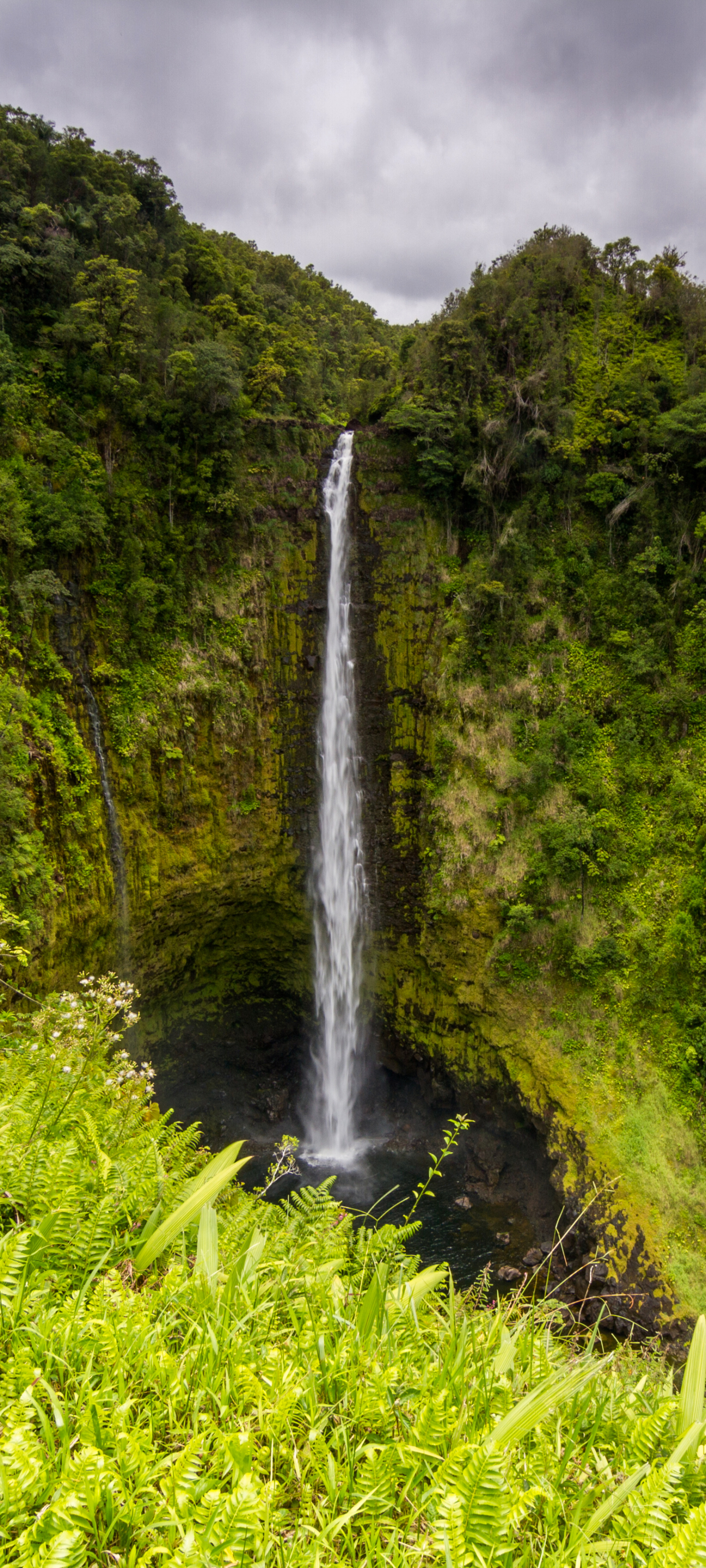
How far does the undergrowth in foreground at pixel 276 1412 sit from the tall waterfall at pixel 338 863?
1421cm

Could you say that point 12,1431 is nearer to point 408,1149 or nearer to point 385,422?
point 408,1149

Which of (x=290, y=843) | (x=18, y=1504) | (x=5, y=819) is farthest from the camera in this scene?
(x=290, y=843)

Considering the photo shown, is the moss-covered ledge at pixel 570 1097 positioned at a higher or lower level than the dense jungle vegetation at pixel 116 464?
lower

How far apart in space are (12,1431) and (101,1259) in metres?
0.63

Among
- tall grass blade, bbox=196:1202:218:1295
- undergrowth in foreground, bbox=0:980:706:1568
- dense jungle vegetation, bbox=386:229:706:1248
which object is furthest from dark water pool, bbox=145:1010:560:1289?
tall grass blade, bbox=196:1202:218:1295

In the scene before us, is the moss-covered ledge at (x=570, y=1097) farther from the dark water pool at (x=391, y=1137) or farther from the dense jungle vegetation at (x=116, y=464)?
the dense jungle vegetation at (x=116, y=464)

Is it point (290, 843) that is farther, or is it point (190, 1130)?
point (290, 843)

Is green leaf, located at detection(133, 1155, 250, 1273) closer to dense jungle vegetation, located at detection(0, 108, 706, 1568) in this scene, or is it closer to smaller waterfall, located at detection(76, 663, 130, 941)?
dense jungle vegetation, located at detection(0, 108, 706, 1568)

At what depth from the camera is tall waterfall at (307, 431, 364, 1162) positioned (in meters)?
17.0

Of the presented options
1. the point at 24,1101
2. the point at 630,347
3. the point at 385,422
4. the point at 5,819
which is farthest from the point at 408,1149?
the point at 630,347

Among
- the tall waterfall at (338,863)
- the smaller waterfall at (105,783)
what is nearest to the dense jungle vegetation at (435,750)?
the smaller waterfall at (105,783)

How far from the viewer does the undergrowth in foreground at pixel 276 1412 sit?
54.6 inches

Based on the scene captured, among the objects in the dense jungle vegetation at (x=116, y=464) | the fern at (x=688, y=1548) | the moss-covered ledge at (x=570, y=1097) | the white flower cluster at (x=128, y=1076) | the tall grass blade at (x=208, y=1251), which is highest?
the dense jungle vegetation at (x=116, y=464)

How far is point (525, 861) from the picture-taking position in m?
14.9
